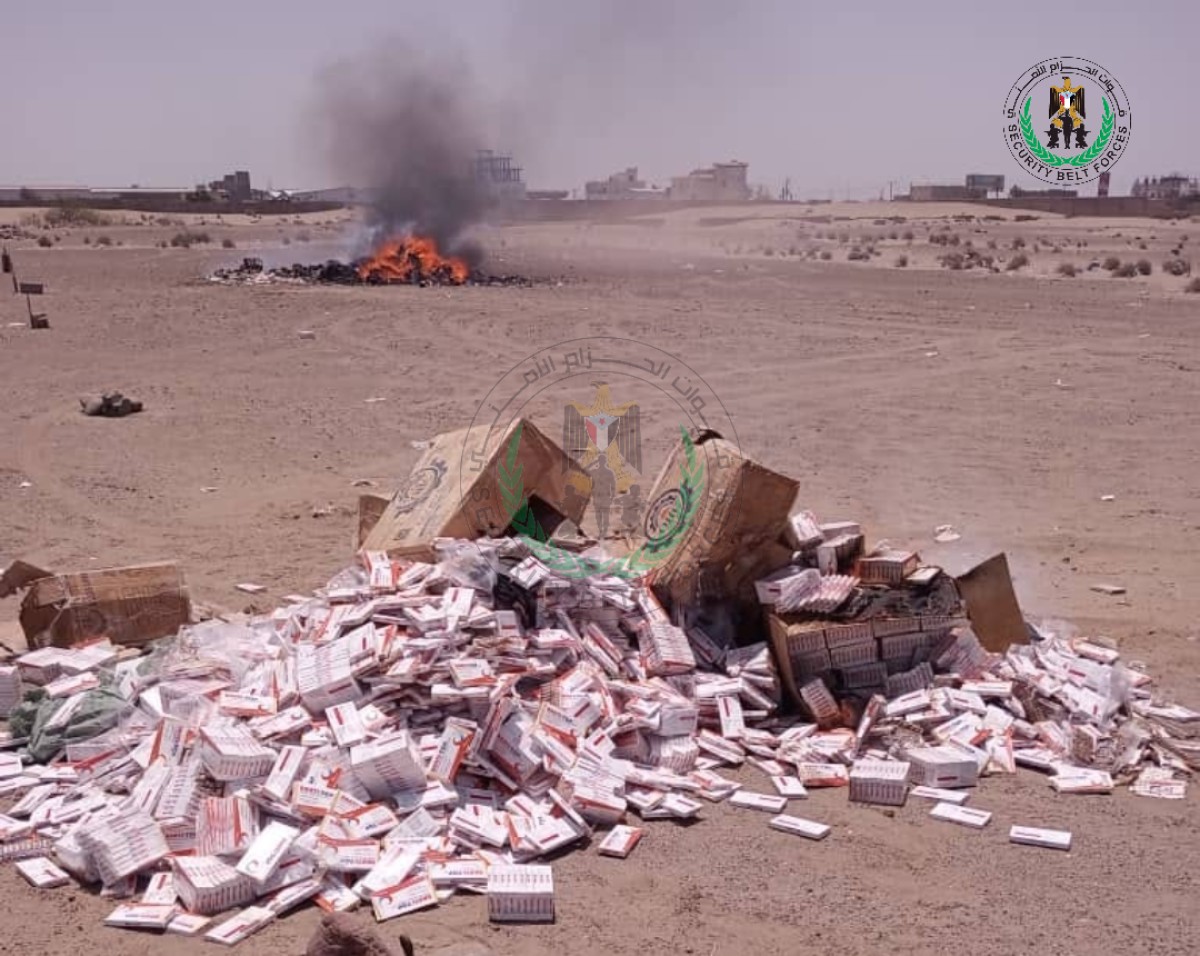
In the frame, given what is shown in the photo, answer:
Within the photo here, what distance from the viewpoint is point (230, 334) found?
786 inches

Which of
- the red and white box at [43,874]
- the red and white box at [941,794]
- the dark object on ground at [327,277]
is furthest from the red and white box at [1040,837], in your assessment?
the dark object on ground at [327,277]

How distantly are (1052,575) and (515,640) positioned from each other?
4614 mm

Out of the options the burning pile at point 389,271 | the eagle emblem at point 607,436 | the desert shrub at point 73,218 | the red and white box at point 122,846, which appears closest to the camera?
the red and white box at point 122,846

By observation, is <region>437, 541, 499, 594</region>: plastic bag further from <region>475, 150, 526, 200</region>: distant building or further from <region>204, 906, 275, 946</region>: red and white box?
<region>475, 150, 526, 200</region>: distant building

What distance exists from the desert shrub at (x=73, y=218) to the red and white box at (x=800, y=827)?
203 ft

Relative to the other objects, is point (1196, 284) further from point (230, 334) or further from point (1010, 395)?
point (230, 334)

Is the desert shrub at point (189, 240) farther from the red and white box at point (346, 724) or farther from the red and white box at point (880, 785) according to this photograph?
the red and white box at point (880, 785)

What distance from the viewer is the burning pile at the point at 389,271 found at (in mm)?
29328

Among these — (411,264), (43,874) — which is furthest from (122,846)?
(411,264)

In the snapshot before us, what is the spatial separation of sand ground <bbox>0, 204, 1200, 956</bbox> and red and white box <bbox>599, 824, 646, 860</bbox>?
2.7 inches

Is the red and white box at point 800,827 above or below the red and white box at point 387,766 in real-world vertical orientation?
below

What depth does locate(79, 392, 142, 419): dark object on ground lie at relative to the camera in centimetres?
1318

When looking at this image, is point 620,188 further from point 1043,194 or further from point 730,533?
point 730,533

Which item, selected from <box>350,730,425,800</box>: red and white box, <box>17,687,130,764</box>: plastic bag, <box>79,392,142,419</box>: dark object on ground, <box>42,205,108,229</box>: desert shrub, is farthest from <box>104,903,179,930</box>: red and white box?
<box>42,205,108,229</box>: desert shrub
